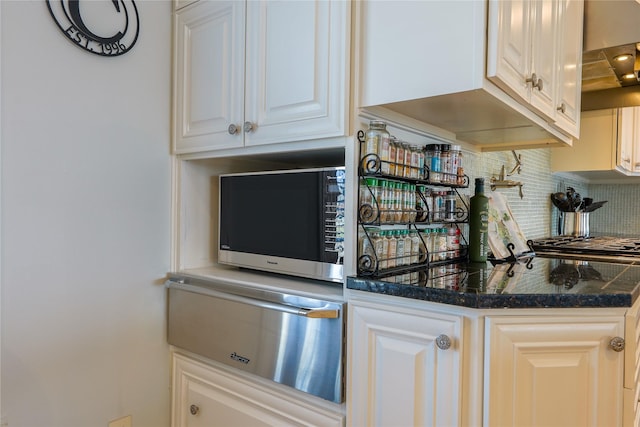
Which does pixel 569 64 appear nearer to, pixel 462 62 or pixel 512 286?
pixel 462 62

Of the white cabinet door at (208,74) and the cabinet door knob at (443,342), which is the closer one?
the cabinet door knob at (443,342)

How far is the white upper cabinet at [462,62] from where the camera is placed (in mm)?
973

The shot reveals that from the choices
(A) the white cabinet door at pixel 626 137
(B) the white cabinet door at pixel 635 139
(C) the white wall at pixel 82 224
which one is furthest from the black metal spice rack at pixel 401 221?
(B) the white cabinet door at pixel 635 139

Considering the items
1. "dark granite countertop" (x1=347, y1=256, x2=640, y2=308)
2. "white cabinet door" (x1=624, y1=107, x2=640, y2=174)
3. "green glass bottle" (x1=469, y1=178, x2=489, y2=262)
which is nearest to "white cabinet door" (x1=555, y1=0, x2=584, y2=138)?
"green glass bottle" (x1=469, y1=178, x2=489, y2=262)

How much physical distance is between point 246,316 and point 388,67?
882 mm

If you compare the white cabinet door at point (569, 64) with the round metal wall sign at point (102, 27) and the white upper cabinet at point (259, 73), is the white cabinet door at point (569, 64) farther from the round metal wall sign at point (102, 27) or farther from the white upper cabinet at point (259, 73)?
the round metal wall sign at point (102, 27)

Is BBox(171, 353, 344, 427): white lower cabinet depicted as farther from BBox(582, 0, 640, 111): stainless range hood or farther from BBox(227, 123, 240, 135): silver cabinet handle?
BBox(582, 0, 640, 111): stainless range hood

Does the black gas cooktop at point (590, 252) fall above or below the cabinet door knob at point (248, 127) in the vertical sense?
below

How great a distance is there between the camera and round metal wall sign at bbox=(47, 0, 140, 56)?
1.27 metres

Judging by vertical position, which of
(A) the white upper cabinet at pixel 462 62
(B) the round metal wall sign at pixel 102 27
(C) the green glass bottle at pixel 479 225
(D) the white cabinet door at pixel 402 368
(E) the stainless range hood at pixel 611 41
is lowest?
(D) the white cabinet door at pixel 402 368

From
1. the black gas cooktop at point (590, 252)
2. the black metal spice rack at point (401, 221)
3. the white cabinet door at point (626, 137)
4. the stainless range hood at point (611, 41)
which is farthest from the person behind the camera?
the white cabinet door at point (626, 137)

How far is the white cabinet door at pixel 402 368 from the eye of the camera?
969 millimetres

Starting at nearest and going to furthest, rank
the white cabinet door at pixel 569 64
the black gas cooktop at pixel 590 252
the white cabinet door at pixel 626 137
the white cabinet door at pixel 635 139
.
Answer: the white cabinet door at pixel 569 64, the black gas cooktop at pixel 590 252, the white cabinet door at pixel 626 137, the white cabinet door at pixel 635 139

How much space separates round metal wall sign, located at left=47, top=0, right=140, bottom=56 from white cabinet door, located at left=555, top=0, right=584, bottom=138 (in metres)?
1.49
